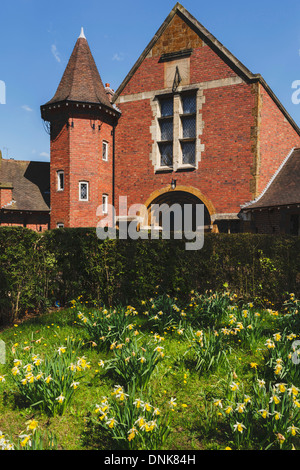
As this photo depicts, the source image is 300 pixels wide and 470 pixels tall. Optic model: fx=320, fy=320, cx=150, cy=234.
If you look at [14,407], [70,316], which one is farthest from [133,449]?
[70,316]

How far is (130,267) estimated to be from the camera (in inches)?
322

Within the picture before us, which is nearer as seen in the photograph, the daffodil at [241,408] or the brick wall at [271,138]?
the daffodil at [241,408]

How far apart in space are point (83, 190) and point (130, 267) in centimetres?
952

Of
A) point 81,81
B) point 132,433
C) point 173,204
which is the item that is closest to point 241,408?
point 132,433

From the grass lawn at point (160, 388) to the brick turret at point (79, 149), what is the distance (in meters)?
10.8

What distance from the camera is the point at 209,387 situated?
173 inches

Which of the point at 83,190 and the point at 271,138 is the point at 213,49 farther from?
the point at 83,190

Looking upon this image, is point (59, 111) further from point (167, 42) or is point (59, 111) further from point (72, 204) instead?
point (167, 42)

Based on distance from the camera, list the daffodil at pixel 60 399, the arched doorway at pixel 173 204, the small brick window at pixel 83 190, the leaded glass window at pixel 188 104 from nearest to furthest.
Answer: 1. the daffodil at pixel 60 399
2. the arched doorway at pixel 173 204
3. the leaded glass window at pixel 188 104
4. the small brick window at pixel 83 190

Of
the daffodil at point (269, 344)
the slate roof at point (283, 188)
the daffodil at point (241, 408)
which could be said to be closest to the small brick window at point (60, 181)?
the slate roof at point (283, 188)

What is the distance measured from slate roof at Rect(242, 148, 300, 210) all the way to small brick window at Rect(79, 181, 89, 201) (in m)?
7.87

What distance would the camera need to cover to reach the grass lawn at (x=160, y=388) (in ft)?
10.9

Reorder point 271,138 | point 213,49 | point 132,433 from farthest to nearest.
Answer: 1. point 271,138
2. point 213,49
3. point 132,433

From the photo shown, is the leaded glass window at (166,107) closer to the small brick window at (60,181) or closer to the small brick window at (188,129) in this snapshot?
the small brick window at (188,129)
